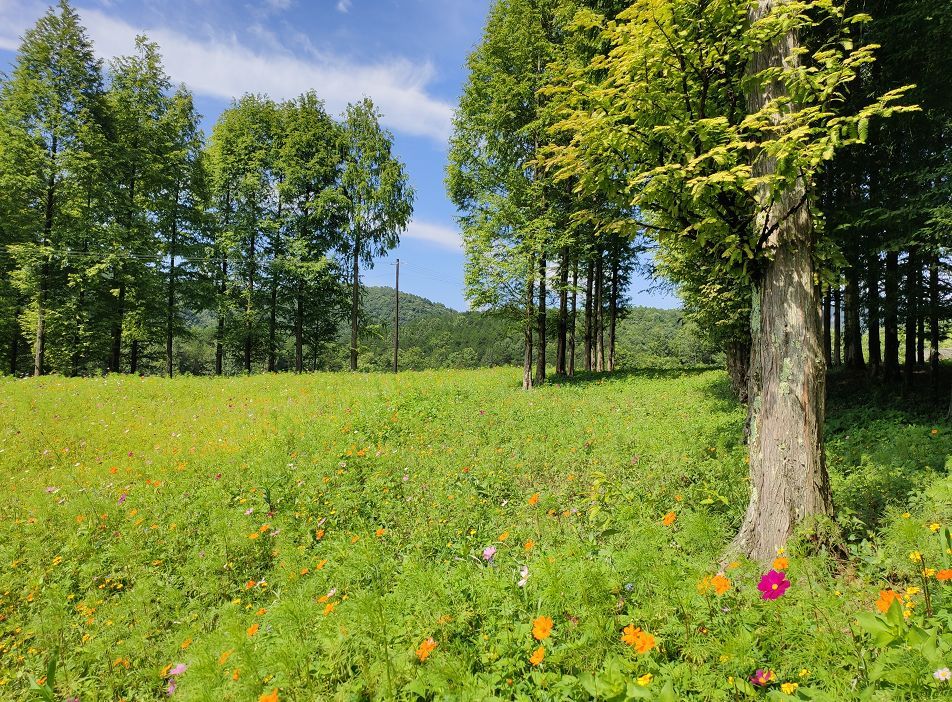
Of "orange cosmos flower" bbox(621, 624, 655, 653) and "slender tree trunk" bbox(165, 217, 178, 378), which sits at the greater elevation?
"slender tree trunk" bbox(165, 217, 178, 378)

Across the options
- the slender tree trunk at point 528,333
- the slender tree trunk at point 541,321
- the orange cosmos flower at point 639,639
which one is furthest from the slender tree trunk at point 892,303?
the orange cosmos flower at point 639,639

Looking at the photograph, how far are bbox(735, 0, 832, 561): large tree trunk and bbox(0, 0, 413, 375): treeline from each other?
751 inches

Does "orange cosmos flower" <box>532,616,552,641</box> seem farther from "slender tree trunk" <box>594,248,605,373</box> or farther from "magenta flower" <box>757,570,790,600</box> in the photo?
"slender tree trunk" <box>594,248,605,373</box>

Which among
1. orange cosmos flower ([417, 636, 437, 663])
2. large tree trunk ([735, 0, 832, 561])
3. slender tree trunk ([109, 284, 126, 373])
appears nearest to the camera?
orange cosmos flower ([417, 636, 437, 663])

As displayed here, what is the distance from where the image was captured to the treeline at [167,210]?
1616 centimetres

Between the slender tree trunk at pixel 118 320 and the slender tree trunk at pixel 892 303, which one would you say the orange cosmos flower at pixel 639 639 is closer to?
the slender tree trunk at pixel 892 303

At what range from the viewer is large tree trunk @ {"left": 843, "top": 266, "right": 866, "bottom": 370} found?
10.3 meters

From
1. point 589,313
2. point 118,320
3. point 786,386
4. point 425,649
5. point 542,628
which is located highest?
point 589,313

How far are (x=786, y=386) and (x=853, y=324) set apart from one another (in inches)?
472

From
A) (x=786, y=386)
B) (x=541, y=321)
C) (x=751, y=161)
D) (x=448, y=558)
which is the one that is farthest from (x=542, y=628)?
(x=541, y=321)

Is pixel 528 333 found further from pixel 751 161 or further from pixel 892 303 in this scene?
pixel 751 161

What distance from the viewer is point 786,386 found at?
3.50 m

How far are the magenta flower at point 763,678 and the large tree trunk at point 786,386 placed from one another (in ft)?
4.88

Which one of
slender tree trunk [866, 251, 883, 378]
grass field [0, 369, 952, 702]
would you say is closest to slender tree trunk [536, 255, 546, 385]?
grass field [0, 369, 952, 702]
